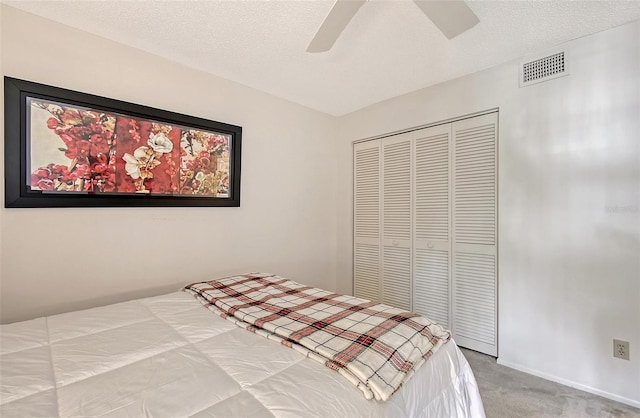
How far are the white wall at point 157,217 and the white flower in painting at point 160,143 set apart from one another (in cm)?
24

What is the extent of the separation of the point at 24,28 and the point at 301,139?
2.17m

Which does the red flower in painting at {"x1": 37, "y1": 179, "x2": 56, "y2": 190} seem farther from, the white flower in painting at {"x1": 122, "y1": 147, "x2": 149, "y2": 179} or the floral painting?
the white flower in painting at {"x1": 122, "y1": 147, "x2": 149, "y2": 179}

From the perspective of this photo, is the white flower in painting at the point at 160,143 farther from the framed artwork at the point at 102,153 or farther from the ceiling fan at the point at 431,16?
the ceiling fan at the point at 431,16

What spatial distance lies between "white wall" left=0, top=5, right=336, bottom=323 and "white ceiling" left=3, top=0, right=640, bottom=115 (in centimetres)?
17

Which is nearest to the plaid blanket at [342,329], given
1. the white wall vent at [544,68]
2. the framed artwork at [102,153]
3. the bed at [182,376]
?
the bed at [182,376]

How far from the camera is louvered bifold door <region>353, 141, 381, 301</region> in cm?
317

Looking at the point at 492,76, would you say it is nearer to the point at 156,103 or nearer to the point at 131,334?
the point at 156,103

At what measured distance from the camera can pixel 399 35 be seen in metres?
1.92

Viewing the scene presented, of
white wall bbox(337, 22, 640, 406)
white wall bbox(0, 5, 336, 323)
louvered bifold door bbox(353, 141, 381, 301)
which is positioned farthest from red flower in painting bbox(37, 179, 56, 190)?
white wall bbox(337, 22, 640, 406)

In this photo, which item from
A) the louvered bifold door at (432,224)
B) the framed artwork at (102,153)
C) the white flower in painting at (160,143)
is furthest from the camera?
A: the louvered bifold door at (432,224)

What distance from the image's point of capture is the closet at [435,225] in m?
2.39

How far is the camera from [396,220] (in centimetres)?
299

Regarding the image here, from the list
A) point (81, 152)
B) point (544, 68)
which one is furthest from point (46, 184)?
point (544, 68)

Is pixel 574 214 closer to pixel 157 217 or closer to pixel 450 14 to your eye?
pixel 450 14
